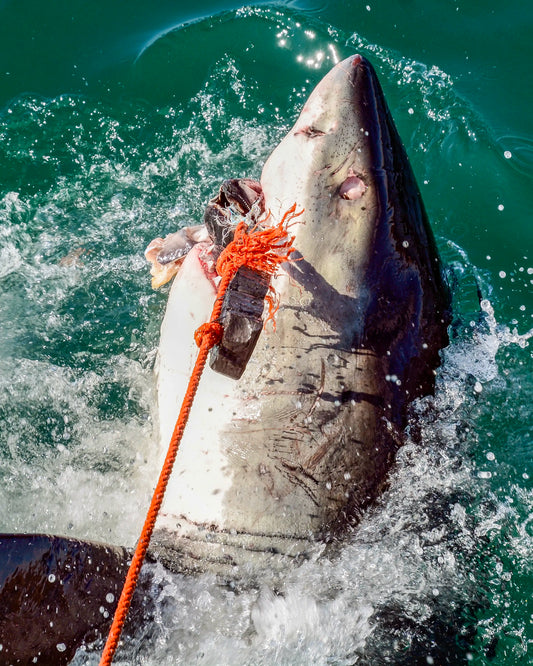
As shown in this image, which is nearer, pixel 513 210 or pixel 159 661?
pixel 159 661

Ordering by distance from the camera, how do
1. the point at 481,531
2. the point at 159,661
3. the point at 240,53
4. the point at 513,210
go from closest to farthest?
the point at 159,661 < the point at 481,531 < the point at 513,210 < the point at 240,53

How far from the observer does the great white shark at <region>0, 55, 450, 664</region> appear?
2.41m

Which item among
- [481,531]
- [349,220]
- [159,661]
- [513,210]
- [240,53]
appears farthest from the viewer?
[240,53]

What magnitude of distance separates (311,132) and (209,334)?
3.41 feet

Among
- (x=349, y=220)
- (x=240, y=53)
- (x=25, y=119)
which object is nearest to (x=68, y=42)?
(x=25, y=119)

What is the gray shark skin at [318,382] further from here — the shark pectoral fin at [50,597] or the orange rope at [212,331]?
the shark pectoral fin at [50,597]

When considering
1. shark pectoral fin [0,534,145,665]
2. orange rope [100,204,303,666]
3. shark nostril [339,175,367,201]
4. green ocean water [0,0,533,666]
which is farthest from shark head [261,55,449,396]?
shark pectoral fin [0,534,145,665]

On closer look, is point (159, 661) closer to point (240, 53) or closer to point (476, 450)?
point (476, 450)

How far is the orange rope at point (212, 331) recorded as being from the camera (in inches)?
71.5

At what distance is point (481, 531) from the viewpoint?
279cm

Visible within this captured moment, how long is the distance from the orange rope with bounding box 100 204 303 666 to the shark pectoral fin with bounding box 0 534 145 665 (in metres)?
0.24

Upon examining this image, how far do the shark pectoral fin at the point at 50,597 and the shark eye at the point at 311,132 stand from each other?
169cm

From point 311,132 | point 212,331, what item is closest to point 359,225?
point 311,132

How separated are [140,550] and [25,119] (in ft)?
11.7
